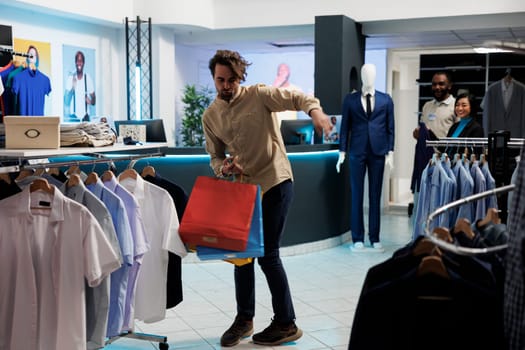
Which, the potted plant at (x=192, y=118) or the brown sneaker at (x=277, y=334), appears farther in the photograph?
the potted plant at (x=192, y=118)

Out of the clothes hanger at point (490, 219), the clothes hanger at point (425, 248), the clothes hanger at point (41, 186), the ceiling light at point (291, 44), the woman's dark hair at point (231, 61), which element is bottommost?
the clothes hanger at point (425, 248)

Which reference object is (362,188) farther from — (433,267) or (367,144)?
(433,267)

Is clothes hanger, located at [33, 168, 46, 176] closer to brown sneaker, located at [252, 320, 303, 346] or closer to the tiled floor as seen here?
the tiled floor

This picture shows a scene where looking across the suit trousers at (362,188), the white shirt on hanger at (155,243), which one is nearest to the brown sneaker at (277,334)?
the white shirt on hanger at (155,243)

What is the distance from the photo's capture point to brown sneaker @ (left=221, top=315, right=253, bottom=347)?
4.34 meters

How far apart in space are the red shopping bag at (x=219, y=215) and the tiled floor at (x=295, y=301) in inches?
40.0

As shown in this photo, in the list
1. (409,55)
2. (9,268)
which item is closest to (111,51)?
(409,55)

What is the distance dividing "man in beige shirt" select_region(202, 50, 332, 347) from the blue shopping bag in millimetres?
382

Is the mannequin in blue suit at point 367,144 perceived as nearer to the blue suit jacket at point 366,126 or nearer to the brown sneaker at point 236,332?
the blue suit jacket at point 366,126

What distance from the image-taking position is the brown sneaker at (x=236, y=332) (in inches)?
171

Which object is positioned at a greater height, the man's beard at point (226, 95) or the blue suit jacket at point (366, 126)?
the man's beard at point (226, 95)

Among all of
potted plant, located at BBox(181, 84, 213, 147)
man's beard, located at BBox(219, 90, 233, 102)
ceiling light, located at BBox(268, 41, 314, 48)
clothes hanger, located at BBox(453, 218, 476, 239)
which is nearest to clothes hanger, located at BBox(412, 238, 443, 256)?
clothes hanger, located at BBox(453, 218, 476, 239)

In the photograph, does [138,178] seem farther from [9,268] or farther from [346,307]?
[346,307]

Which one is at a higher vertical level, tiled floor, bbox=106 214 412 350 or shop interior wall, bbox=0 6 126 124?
shop interior wall, bbox=0 6 126 124
